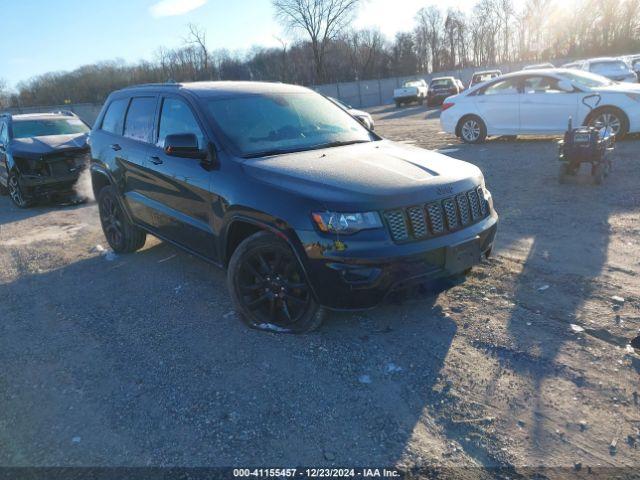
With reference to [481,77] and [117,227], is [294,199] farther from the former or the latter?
[481,77]

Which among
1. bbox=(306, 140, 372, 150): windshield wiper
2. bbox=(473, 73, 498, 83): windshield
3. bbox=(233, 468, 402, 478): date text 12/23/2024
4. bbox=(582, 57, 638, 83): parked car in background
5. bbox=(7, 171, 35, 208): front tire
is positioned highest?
bbox=(473, 73, 498, 83): windshield

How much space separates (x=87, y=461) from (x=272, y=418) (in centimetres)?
99

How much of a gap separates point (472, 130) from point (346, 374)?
10139 mm

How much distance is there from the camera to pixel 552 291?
4148 mm

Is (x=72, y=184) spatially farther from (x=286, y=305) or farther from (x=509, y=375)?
(x=509, y=375)

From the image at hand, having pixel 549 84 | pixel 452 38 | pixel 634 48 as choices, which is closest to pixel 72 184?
pixel 549 84

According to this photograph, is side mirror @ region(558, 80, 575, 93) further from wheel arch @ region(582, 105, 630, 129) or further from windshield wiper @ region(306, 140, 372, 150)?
windshield wiper @ region(306, 140, 372, 150)

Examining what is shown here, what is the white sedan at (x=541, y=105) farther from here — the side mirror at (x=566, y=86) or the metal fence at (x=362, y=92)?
the metal fence at (x=362, y=92)

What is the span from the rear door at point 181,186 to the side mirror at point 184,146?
87 millimetres

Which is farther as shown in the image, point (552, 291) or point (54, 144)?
point (54, 144)

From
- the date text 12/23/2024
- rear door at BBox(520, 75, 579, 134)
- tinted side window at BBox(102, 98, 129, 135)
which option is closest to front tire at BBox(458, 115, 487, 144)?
rear door at BBox(520, 75, 579, 134)

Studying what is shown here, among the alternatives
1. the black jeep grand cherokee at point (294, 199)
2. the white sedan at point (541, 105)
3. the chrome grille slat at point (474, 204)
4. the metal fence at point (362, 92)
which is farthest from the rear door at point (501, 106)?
the metal fence at point (362, 92)

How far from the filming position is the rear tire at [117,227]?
5812 millimetres

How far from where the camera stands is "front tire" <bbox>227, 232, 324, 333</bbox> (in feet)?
11.7
